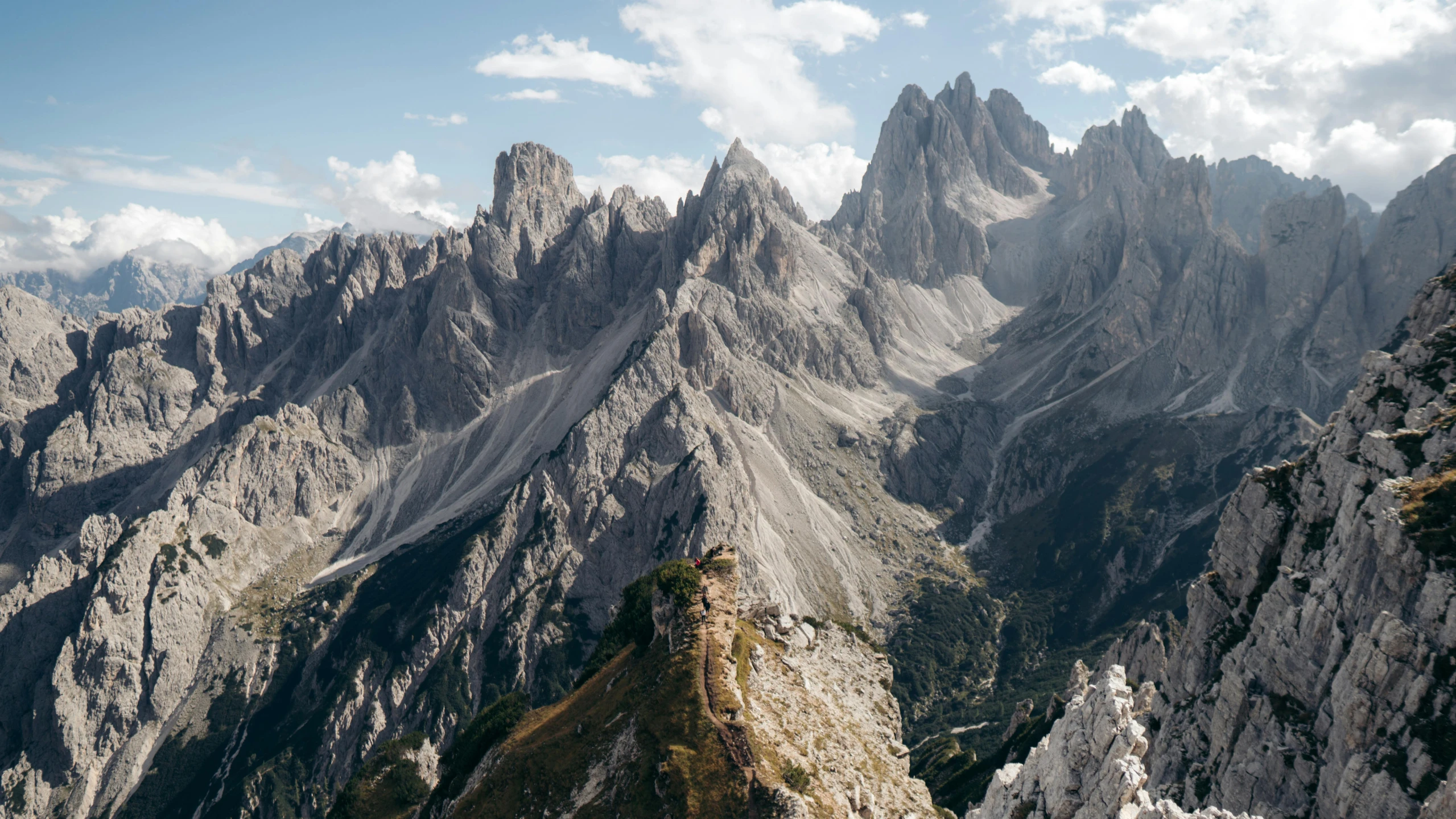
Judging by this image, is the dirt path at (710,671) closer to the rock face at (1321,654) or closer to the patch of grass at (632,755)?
the patch of grass at (632,755)

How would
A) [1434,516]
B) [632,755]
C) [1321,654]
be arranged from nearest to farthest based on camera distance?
[632,755] → [1434,516] → [1321,654]

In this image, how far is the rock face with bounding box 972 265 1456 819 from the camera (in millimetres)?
50031

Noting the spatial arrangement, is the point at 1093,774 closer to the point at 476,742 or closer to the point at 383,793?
the point at 476,742

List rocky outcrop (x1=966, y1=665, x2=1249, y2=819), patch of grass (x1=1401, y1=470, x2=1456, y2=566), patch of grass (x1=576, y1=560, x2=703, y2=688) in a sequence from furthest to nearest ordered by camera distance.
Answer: patch of grass (x1=576, y1=560, x2=703, y2=688), patch of grass (x1=1401, y1=470, x2=1456, y2=566), rocky outcrop (x1=966, y1=665, x2=1249, y2=819)

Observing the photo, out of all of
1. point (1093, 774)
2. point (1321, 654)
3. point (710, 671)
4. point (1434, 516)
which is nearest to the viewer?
point (1093, 774)

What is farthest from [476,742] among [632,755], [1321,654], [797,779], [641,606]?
Answer: [1321,654]

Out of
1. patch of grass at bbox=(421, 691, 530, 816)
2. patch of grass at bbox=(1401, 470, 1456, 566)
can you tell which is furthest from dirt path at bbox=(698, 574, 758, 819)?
patch of grass at bbox=(1401, 470, 1456, 566)

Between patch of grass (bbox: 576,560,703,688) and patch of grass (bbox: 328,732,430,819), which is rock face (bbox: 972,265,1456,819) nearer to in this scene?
patch of grass (bbox: 576,560,703,688)

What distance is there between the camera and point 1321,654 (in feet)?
206

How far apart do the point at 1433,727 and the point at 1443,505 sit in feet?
61.0

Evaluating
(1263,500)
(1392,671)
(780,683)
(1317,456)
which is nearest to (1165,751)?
(1392,671)

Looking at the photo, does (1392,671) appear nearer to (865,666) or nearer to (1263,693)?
(1263,693)

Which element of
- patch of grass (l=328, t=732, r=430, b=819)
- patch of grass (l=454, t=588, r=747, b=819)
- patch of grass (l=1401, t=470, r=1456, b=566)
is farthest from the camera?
patch of grass (l=328, t=732, r=430, b=819)

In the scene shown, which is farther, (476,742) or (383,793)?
(383,793)
